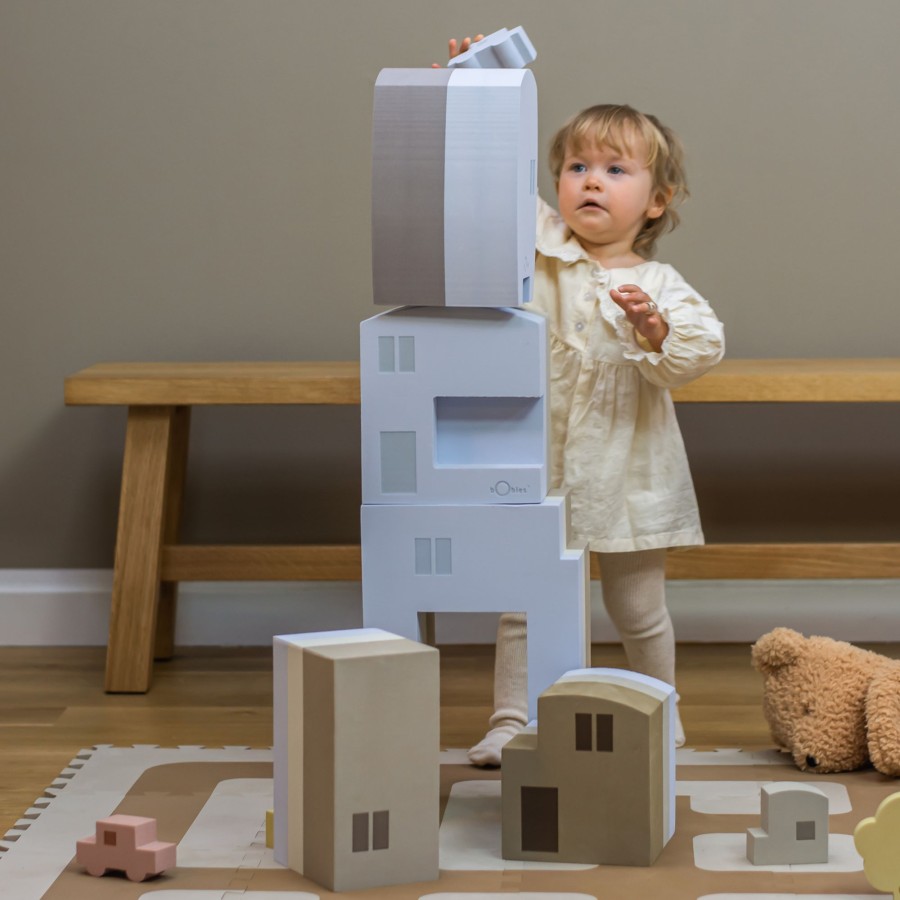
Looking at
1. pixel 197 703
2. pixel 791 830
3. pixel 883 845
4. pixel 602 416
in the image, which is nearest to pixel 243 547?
pixel 197 703

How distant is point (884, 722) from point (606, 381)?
1.56 ft

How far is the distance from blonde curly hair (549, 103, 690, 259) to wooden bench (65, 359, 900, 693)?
26 centimetres

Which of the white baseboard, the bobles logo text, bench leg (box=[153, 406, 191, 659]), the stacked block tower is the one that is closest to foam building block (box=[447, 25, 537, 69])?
the stacked block tower

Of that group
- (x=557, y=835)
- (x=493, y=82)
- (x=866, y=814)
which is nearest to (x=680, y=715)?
(x=866, y=814)

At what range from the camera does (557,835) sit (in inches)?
50.5

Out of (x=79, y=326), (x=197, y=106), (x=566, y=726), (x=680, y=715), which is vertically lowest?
(x=680, y=715)

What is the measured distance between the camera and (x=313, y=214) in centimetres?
216

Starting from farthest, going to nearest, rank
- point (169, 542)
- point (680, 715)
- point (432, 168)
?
point (169, 542) → point (680, 715) → point (432, 168)

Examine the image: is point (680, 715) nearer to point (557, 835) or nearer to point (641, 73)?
point (557, 835)

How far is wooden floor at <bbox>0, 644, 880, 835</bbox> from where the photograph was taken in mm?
1674

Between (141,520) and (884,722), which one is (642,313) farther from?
(141,520)

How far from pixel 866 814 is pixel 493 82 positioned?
2.59ft

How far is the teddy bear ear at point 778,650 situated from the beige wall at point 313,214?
0.54 meters

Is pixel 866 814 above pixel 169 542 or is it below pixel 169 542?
below
